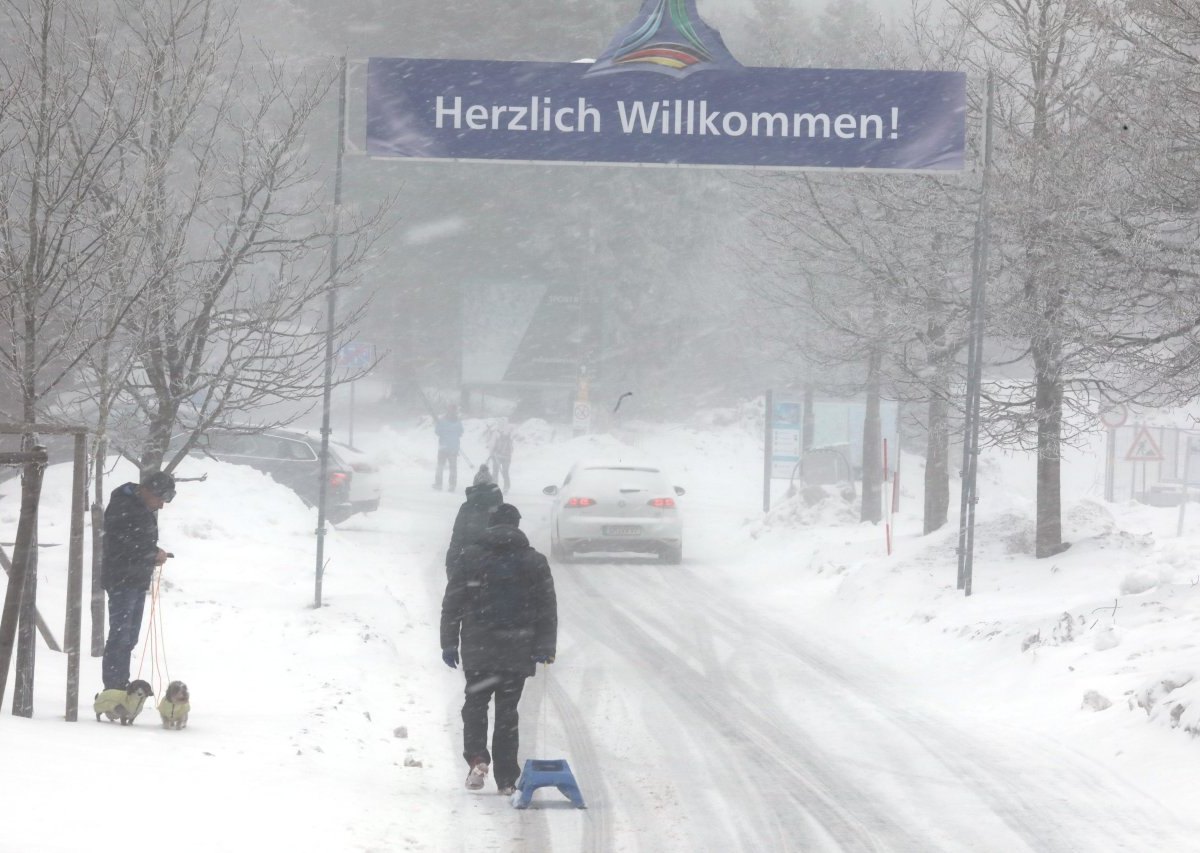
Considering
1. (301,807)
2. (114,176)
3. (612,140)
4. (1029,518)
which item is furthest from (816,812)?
(1029,518)

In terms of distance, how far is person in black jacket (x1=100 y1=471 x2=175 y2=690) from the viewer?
845 cm

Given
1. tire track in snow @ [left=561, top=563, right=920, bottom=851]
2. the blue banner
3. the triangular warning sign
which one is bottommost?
tire track in snow @ [left=561, top=563, right=920, bottom=851]

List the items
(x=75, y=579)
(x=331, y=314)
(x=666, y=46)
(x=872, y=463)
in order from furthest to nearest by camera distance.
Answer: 1. (x=872, y=463)
2. (x=331, y=314)
3. (x=666, y=46)
4. (x=75, y=579)

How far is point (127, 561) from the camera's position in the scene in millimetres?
8484

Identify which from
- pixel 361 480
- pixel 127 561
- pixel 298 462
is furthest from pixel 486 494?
pixel 361 480

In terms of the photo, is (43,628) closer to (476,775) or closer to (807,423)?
(476,775)

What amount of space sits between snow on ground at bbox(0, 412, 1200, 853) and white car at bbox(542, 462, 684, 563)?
586 millimetres

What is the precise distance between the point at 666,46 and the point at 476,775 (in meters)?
7.81

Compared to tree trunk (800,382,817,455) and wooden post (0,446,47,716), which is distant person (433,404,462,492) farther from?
wooden post (0,446,47,716)

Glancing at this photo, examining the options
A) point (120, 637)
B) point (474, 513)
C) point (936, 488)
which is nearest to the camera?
point (120, 637)

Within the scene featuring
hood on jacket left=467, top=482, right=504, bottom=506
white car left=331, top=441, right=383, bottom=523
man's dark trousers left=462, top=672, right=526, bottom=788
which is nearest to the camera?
man's dark trousers left=462, top=672, right=526, bottom=788

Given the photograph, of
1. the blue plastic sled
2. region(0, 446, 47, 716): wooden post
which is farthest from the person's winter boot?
region(0, 446, 47, 716): wooden post

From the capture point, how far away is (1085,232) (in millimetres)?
11008

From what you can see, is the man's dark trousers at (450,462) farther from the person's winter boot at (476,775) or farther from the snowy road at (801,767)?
the person's winter boot at (476,775)
